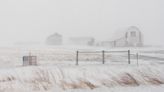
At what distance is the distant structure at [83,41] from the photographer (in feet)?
251

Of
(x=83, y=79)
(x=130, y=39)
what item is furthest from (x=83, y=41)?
(x=83, y=79)

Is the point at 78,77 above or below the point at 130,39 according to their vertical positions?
below

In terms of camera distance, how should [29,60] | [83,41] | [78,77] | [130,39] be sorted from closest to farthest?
[78,77] → [29,60] → [130,39] → [83,41]

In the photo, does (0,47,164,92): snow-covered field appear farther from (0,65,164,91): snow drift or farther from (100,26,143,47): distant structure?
(100,26,143,47): distant structure

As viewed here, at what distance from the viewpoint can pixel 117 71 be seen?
21.1 m

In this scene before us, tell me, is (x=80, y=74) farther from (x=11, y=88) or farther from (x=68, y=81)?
(x=11, y=88)

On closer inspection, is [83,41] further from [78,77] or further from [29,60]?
[78,77]

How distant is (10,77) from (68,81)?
423 cm

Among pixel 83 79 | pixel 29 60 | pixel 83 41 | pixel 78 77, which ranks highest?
pixel 83 41

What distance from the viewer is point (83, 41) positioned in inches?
3344

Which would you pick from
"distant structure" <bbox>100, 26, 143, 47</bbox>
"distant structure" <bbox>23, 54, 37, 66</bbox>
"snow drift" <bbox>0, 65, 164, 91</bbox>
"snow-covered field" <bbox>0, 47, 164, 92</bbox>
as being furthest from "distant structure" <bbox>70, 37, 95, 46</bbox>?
"snow-covered field" <bbox>0, 47, 164, 92</bbox>

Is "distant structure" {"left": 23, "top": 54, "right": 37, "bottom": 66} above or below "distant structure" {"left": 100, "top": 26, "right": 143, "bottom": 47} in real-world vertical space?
below

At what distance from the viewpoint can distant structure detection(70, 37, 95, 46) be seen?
76562 millimetres

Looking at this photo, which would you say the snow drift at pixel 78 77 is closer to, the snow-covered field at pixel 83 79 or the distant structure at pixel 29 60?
the snow-covered field at pixel 83 79
